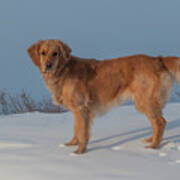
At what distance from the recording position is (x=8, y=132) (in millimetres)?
5895

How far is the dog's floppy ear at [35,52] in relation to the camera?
481 centimetres

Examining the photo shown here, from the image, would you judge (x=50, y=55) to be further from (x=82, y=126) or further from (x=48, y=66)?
(x=82, y=126)

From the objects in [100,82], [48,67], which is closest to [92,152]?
[100,82]

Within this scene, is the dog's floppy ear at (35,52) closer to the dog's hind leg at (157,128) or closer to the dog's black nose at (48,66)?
the dog's black nose at (48,66)

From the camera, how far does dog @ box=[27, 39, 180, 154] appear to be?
4.70 meters

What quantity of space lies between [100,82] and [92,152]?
3.71 ft

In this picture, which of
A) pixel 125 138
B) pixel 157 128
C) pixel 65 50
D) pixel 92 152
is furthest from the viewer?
pixel 125 138

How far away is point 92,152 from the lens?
459cm

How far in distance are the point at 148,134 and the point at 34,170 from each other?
8.83 feet

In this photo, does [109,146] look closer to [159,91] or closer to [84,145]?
[84,145]

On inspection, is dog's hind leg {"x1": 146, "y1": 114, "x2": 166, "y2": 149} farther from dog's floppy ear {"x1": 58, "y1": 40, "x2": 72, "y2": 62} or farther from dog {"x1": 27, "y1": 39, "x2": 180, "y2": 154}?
dog's floppy ear {"x1": 58, "y1": 40, "x2": 72, "y2": 62}

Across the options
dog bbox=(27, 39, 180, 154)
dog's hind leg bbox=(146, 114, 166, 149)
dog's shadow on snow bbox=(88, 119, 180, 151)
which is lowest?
dog's shadow on snow bbox=(88, 119, 180, 151)

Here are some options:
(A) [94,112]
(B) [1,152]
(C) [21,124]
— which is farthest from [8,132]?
(A) [94,112]

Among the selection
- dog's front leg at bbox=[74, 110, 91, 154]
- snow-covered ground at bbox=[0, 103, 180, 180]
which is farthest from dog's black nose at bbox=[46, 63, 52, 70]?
snow-covered ground at bbox=[0, 103, 180, 180]
